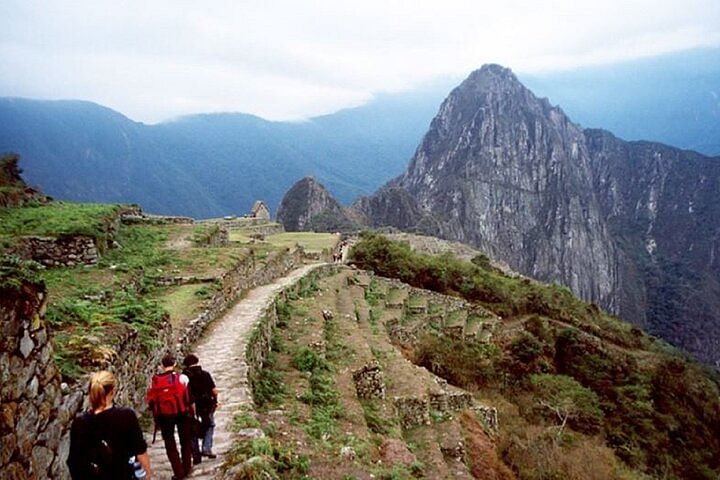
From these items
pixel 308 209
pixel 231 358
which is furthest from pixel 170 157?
pixel 231 358

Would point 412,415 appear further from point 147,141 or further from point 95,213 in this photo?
point 147,141

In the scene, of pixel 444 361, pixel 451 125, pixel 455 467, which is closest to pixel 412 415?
pixel 455 467

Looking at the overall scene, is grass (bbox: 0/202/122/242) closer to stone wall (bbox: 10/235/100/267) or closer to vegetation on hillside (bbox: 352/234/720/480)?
stone wall (bbox: 10/235/100/267)

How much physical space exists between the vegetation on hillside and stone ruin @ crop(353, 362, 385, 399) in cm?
398

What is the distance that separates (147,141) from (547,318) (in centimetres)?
7522

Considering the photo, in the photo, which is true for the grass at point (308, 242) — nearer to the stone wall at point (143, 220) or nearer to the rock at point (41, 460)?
the stone wall at point (143, 220)

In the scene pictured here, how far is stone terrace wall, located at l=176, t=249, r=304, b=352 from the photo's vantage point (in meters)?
11.5

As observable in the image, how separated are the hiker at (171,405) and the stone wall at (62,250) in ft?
35.0

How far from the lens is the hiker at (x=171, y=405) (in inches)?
229

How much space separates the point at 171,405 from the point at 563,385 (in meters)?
22.8

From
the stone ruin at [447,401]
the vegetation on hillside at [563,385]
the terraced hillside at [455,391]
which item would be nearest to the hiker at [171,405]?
the terraced hillside at [455,391]

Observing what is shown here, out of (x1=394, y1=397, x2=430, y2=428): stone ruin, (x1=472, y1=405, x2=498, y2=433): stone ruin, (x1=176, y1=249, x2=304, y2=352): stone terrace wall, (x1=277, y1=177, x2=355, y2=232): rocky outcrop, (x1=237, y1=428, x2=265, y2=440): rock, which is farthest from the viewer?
(x1=277, y1=177, x2=355, y2=232): rocky outcrop

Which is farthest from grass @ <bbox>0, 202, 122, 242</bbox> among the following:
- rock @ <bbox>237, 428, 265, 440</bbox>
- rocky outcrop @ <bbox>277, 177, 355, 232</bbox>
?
rocky outcrop @ <bbox>277, 177, 355, 232</bbox>

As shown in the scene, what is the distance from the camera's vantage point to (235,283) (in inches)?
665
